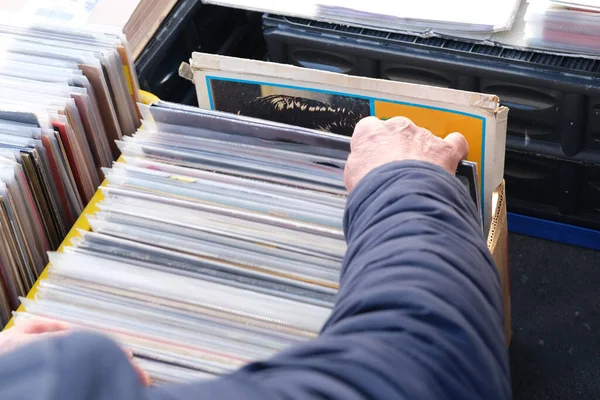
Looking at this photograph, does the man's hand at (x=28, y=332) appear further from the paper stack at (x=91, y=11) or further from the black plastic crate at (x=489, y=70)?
the black plastic crate at (x=489, y=70)

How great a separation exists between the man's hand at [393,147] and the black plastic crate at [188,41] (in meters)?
0.61

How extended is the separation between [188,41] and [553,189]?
0.72 m

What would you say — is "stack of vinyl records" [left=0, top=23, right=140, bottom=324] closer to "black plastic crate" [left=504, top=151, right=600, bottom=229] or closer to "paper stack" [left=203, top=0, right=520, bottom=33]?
"paper stack" [left=203, top=0, right=520, bottom=33]

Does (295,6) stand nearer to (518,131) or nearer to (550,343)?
(518,131)

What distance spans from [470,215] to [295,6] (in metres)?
0.68

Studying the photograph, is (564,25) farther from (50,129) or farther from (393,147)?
(50,129)

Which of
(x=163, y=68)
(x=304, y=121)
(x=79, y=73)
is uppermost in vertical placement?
(x=79, y=73)

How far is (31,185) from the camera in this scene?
0.94 m

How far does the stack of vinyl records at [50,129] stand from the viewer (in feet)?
3.02

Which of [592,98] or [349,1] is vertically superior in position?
[349,1]

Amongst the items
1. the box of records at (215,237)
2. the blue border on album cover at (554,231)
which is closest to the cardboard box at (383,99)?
the box of records at (215,237)

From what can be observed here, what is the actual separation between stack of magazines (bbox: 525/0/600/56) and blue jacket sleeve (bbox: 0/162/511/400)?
1.74ft

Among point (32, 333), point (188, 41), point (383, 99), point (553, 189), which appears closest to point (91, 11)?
point (188, 41)

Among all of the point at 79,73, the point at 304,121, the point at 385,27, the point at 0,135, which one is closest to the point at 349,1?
the point at 385,27
